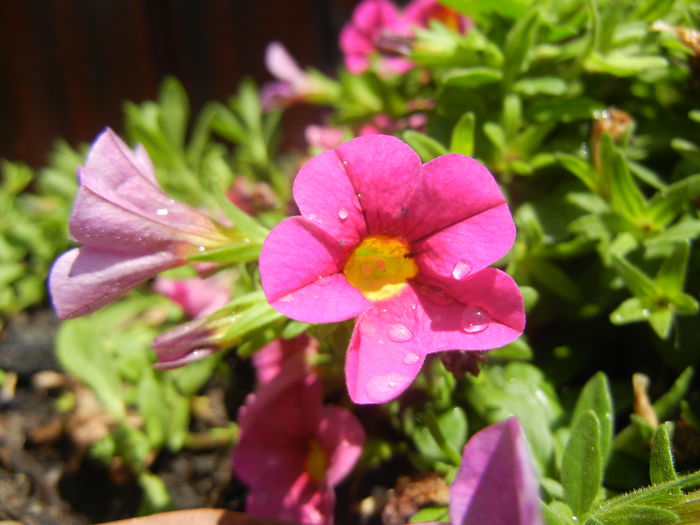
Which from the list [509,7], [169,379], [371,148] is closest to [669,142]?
[509,7]

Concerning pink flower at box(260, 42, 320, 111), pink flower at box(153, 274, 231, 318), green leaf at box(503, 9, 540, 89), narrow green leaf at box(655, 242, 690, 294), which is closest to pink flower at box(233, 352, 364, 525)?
pink flower at box(153, 274, 231, 318)

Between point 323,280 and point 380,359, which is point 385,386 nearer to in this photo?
point 380,359

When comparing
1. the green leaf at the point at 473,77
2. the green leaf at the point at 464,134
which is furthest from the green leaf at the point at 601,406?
the green leaf at the point at 473,77

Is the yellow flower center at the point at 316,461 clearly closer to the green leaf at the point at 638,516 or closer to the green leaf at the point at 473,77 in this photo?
the green leaf at the point at 638,516

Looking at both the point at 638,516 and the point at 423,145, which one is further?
the point at 423,145

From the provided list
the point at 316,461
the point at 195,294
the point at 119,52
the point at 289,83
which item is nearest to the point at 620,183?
the point at 316,461
